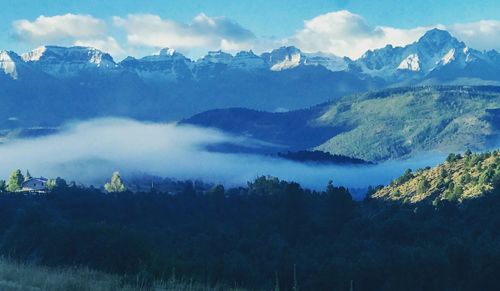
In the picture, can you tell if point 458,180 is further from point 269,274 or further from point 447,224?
point 269,274

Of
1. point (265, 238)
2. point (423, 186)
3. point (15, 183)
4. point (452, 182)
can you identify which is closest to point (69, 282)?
point (265, 238)

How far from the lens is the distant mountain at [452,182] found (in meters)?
89.5

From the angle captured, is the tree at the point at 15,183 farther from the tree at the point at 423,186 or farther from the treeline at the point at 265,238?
the tree at the point at 423,186

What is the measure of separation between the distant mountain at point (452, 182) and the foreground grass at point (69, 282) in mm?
69554

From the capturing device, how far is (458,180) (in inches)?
3994

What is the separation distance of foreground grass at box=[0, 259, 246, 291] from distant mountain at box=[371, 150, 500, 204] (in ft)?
228

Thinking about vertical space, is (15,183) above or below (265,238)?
above

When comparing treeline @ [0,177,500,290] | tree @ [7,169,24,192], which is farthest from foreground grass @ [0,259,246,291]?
tree @ [7,169,24,192]

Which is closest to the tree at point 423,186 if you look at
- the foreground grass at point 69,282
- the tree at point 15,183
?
the foreground grass at point 69,282

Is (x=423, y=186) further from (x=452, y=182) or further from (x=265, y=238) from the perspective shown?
(x=265, y=238)

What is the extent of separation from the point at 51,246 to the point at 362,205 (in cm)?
7639

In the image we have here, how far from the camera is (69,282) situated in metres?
20.4

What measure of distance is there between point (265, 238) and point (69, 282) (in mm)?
68368

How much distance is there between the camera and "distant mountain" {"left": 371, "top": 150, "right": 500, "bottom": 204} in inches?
3524
